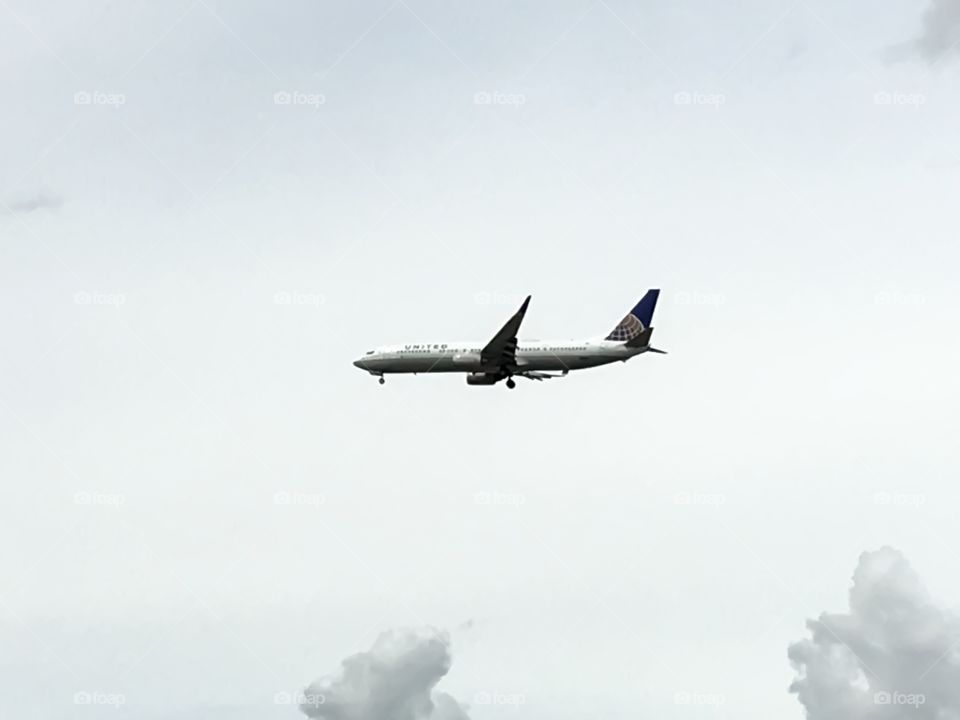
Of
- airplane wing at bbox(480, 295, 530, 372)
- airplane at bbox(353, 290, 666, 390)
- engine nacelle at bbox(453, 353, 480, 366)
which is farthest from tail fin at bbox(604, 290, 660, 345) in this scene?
engine nacelle at bbox(453, 353, 480, 366)

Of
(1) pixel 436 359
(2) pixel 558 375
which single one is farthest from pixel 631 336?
(1) pixel 436 359

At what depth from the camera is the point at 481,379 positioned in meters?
160

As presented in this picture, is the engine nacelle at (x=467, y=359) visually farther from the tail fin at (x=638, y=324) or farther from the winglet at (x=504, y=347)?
the tail fin at (x=638, y=324)

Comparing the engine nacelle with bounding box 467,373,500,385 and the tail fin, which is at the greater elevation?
the tail fin

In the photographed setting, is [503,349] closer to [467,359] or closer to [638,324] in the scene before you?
[467,359]

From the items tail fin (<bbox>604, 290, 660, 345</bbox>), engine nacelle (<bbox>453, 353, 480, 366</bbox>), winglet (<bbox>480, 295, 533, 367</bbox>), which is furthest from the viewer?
engine nacelle (<bbox>453, 353, 480, 366</bbox>)

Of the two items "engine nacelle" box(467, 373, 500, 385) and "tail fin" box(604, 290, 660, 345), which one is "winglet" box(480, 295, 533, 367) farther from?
"tail fin" box(604, 290, 660, 345)

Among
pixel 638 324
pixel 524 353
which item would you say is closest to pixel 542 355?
pixel 524 353

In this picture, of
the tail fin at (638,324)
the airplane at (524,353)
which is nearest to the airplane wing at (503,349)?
the airplane at (524,353)

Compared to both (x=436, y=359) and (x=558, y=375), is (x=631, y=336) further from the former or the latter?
(x=436, y=359)

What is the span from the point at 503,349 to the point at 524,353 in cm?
563

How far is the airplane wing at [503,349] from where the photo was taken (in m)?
152

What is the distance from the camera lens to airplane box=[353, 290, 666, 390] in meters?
156

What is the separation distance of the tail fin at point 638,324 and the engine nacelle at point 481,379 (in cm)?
1336
